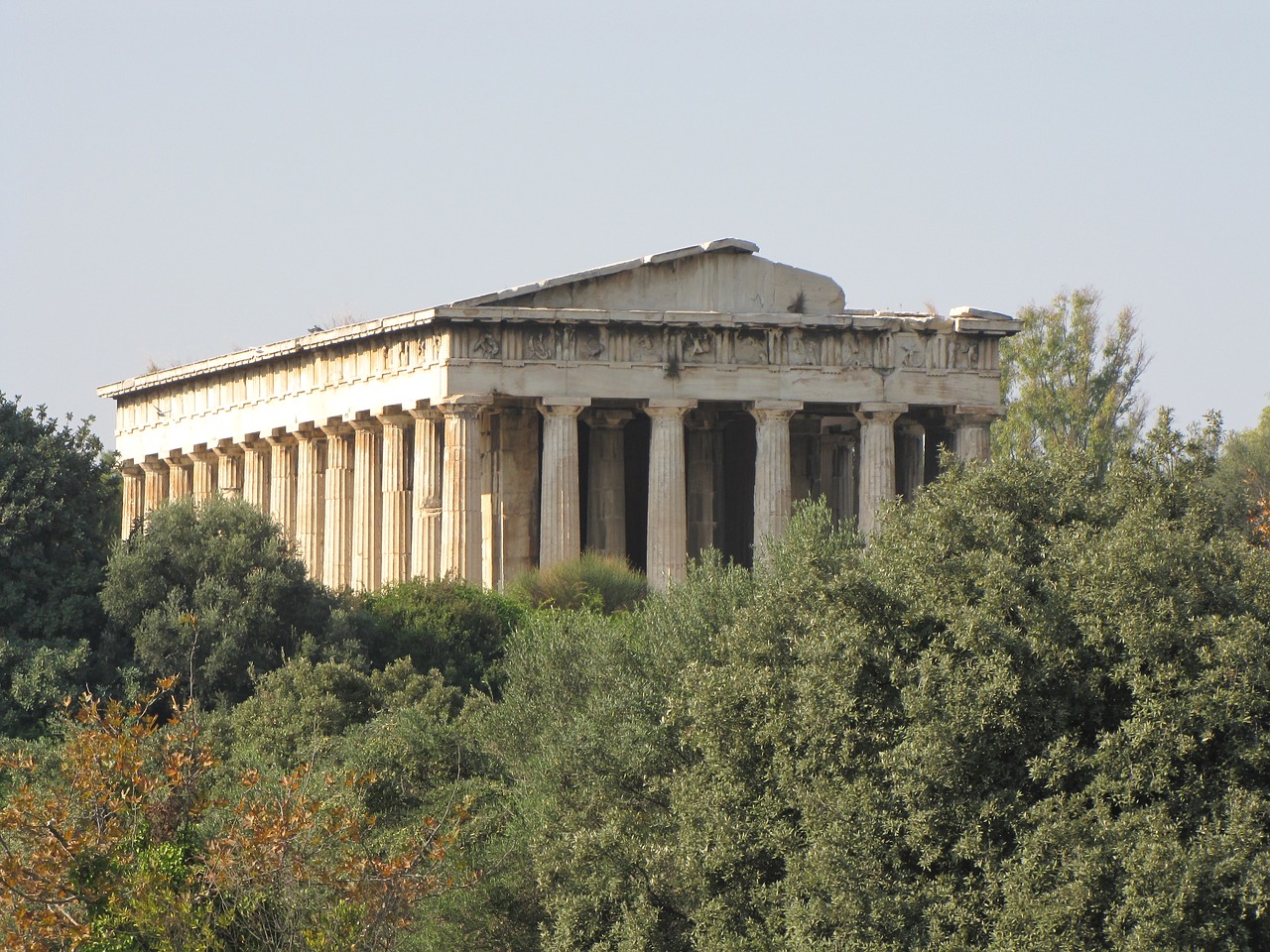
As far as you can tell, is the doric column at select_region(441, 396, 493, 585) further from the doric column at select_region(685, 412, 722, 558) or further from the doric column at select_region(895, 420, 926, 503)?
the doric column at select_region(895, 420, 926, 503)

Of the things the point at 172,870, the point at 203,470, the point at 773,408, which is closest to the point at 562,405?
the point at 773,408

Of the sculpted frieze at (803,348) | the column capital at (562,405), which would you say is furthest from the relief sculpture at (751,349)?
the column capital at (562,405)

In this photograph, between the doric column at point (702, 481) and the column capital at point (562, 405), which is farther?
the doric column at point (702, 481)

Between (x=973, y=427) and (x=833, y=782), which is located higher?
(x=973, y=427)

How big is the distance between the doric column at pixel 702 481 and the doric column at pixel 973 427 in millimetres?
5380

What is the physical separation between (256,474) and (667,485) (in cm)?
1149

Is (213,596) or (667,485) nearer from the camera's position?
(213,596)

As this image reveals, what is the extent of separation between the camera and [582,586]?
40938mm

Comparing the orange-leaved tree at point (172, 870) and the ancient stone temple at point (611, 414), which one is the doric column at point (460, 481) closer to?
the ancient stone temple at point (611, 414)

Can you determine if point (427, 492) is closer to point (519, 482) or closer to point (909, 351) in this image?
point (519, 482)

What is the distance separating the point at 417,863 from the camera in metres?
23.3

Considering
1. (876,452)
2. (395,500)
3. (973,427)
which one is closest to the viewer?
(876,452)

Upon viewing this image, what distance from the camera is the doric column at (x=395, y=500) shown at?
4569 centimetres

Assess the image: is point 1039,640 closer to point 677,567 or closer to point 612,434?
point 677,567
